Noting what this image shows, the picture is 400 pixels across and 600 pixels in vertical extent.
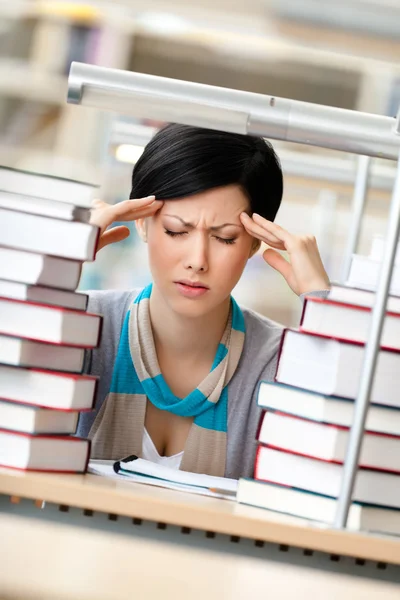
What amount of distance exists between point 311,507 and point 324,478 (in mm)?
37

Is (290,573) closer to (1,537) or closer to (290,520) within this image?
(290,520)

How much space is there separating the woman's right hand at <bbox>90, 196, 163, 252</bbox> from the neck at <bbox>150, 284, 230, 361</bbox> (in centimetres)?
24

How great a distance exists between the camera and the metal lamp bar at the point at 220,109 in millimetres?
999

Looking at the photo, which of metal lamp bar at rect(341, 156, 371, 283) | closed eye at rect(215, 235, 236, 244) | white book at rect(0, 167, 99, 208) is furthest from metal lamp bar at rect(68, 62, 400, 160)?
metal lamp bar at rect(341, 156, 371, 283)

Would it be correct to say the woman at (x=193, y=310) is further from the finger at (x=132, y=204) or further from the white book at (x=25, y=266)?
the white book at (x=25, y=266)

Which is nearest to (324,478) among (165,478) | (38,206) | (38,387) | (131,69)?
(165,478)

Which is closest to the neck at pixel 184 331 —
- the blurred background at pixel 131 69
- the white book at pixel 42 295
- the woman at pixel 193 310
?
the woman at pixel 193 310

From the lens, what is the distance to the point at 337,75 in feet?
14.0

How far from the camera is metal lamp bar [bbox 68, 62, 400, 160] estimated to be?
100cm

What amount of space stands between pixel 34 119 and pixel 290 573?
11.8 feet

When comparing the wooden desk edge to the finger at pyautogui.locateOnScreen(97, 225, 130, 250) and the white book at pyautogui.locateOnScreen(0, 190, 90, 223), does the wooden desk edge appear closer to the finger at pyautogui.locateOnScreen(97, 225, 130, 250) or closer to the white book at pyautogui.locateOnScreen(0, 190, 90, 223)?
the white book at pyautogui.locateOnScreen(0, 190, 90, 223)

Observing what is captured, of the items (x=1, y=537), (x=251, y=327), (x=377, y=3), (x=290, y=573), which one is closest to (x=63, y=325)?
(x=1, y=537)

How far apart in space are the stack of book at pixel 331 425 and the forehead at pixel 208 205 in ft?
1.81

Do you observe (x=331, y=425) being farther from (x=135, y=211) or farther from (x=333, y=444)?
(x=135, y=211)
